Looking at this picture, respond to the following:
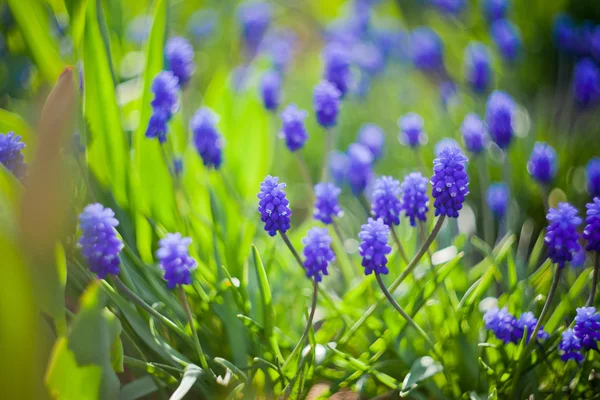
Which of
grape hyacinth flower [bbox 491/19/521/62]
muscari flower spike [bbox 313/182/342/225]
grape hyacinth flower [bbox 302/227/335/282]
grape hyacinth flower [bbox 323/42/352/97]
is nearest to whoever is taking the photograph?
grape hyacinth flower [bbox 302/227/335/282]

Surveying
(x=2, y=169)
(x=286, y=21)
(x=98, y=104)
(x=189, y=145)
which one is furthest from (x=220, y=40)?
(x=2, y=169)

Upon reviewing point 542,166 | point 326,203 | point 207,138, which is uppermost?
point 207,138

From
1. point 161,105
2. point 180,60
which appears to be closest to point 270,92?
point 180,60

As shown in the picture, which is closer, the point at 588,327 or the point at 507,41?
the point at 588,327

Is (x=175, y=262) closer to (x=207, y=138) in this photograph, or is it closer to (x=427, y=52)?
(x=207, y=138)

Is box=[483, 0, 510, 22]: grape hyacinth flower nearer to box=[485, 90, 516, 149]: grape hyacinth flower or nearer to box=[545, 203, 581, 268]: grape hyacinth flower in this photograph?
box=[485, 90, 516, 149]: grape hyacinth flower

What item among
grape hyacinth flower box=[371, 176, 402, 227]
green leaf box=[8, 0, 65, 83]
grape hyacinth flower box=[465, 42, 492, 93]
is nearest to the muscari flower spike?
grape hyacinth flower box=[371, 176, 402, 227]
